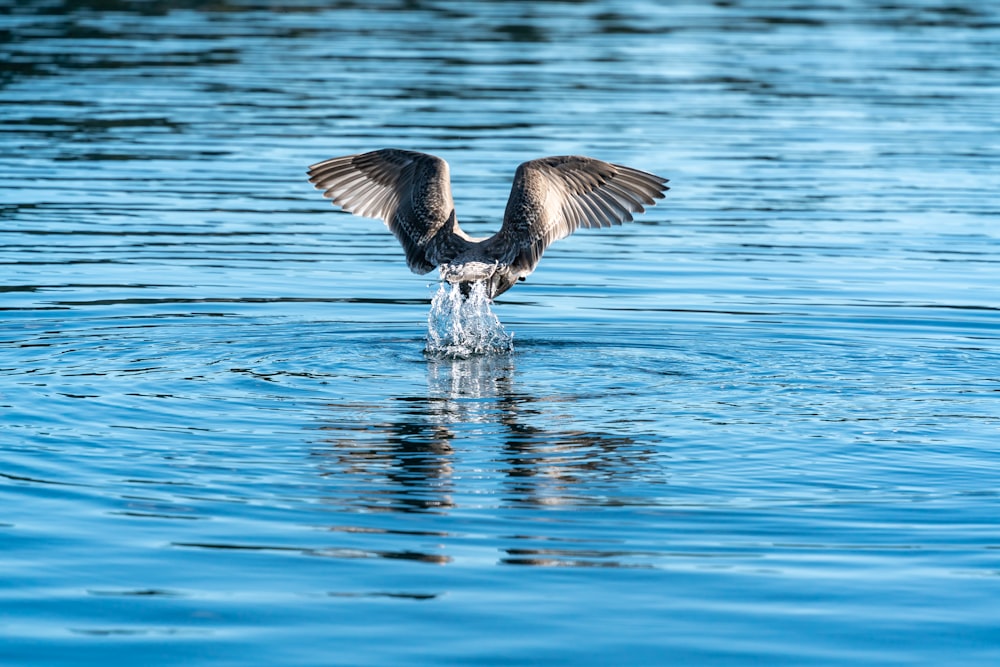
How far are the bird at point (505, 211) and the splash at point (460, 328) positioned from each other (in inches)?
7.3

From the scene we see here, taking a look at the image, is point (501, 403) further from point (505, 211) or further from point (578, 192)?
point (578, 192)

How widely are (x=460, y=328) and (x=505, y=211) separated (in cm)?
116

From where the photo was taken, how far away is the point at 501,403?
35.0ft

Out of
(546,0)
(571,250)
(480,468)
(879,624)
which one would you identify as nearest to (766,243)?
(571,250)

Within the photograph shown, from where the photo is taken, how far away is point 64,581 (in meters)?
7.29

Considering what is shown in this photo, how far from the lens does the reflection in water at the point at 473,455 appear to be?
851 centimetres

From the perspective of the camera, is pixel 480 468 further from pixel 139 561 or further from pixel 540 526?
pixel 139 561

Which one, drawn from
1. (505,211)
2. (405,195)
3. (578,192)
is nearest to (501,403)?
(505,211)

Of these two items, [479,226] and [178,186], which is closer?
[479,226]

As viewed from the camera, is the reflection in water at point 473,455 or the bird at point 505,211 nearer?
the reflection in water at point 473,455

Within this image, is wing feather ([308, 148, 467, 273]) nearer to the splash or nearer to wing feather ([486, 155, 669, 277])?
the splash

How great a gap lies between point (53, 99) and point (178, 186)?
7.39 metres

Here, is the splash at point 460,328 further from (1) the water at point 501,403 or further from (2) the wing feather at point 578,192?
(2) the wing feather at point 578,192

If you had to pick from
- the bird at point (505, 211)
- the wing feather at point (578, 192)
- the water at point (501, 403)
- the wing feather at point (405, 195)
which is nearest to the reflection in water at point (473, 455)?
the water at point (501, 403)
